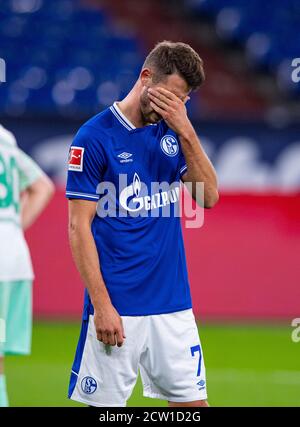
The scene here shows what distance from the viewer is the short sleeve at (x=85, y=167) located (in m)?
4.16

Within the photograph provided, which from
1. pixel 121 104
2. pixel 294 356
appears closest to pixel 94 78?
pixel 294 356

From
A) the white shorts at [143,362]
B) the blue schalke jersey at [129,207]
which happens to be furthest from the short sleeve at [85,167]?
the white shorts at [143,362]

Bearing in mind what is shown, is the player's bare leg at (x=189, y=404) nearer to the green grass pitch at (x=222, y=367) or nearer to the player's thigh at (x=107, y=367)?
the player's thigh at (x=107, y=367)

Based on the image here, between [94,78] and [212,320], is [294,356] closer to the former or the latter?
[212,320]

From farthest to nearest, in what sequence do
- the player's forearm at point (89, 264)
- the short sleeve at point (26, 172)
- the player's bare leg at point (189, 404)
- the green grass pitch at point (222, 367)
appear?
the green grass pitch at point (222, 367), the short sleeve at point (26, 172), the player's bare leg at point (189, 404), the player's forearm at point (89, 264)

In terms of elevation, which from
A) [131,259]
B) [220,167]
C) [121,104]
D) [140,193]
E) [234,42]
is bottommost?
[131,259]

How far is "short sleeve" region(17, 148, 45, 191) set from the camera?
4.96 metres

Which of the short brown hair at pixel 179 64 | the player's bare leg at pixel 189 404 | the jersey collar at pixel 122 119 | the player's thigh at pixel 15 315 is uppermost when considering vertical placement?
the short brown hair at pixel 179 64

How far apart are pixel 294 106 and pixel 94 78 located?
3239 mm

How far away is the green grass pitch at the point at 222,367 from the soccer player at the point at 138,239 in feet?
6.71

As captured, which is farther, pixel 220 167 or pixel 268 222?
pixel 220 167

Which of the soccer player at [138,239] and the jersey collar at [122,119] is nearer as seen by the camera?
the soccer player at [138,239]

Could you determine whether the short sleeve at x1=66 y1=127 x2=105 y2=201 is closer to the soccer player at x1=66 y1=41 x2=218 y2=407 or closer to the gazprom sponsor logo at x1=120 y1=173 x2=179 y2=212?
the soccer player at x1=66 y1=41 x2=218 y2=407

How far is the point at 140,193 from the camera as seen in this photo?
429 cm
